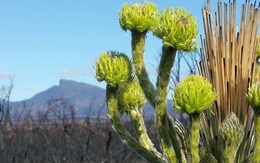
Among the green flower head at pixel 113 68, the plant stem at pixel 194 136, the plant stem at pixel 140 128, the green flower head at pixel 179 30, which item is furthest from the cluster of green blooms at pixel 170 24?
the plant stem at pixel 140 128

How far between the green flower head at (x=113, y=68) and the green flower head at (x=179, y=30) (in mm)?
243

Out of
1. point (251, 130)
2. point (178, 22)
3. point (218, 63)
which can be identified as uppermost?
point (178, 22)

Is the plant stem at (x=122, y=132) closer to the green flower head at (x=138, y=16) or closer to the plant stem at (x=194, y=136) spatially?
the plant stem at (x=194, y=136)

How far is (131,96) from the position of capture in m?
2.21

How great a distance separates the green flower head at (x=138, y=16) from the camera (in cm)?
196

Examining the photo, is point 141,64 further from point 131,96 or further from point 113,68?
point 131,96

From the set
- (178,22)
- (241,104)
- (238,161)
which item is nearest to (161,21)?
(178,22)

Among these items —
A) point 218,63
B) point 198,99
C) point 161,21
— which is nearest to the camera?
point 198,99

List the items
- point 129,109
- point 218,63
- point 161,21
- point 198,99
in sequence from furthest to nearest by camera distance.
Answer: point 129,109
point 218,63
point 161,21
point 198,99

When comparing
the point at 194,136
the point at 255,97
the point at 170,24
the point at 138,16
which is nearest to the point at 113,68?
the point at 138,16

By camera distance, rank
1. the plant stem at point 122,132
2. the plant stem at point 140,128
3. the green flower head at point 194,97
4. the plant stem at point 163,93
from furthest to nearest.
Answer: the plant stem at point 140,128 < the plant stem at point 122,132 < the plant stem at point 163,93 < the green flower head at point 194,97

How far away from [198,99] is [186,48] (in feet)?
0.67

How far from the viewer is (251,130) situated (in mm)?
1965

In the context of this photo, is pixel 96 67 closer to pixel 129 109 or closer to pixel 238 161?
pixel 129 109
